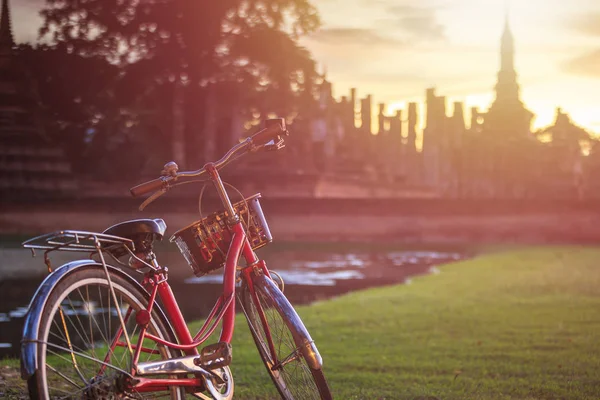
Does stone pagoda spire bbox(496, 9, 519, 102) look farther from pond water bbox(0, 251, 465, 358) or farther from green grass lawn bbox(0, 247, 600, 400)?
green grass lawn bbox(0, 247, 600, 400)

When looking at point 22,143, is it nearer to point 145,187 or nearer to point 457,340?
point 457,340

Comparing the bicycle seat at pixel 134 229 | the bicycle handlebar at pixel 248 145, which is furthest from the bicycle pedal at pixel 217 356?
the bicycle handlebar at pixel 248 145

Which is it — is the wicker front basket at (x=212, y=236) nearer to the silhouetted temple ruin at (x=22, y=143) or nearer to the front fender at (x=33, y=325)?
the front fender at (x=33, y=325)

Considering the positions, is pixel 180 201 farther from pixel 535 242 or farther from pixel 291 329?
pixel 291 329

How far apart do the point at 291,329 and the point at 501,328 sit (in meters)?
5.90

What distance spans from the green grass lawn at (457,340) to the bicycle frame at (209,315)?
A: 1671 mm

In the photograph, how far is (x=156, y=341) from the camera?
11.9ft

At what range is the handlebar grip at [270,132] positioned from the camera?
4039 mm

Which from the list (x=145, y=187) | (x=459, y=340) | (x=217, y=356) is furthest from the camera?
(x=459, y=340)

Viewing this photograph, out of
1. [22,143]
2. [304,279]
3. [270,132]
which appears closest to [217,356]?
[270,132]

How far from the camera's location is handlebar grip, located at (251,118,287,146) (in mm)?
4039

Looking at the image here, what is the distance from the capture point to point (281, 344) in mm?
4051

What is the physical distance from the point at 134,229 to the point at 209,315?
493 mm

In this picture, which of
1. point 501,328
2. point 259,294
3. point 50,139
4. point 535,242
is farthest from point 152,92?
point 259,294
